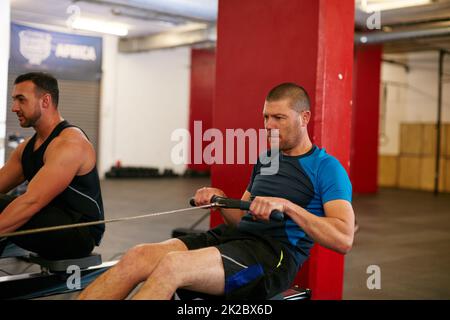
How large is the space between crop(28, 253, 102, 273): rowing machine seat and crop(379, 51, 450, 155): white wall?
9.60 metres

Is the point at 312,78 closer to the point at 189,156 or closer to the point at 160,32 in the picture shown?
the point at 160,32

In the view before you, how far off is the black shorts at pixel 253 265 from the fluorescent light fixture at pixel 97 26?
22.8 feet

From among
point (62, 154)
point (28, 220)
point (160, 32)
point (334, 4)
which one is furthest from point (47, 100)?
point (160, 32)

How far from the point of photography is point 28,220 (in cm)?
216

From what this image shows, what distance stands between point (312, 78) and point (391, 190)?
865 centimetres

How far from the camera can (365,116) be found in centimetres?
960

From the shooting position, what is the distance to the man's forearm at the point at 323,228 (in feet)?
5.80

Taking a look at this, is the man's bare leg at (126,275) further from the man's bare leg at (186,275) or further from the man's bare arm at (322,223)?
the man's bare arm at (322,223)

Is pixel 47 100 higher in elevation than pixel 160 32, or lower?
lower

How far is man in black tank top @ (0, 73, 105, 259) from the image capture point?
213 cm

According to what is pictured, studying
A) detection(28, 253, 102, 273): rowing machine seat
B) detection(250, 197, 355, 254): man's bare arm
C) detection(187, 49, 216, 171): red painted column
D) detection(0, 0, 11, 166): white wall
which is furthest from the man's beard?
detection(187, 49, 216, 171): red painted column

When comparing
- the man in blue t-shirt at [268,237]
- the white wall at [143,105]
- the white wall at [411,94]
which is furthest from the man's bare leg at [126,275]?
the white wall at [411,94]

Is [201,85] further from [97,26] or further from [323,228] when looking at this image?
[323,228]

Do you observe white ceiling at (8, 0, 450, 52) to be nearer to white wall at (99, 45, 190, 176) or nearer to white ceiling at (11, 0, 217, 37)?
white ceiling at (11, 0, 217, 37)
